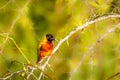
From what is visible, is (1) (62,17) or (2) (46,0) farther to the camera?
(2) (46,0)

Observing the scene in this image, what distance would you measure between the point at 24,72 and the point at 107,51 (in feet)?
15.8

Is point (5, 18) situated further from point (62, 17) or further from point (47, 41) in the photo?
point (47, 41)

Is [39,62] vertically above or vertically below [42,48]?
below

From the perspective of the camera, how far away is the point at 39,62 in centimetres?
499

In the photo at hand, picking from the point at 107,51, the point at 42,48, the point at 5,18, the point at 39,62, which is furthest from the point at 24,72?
the point at 5,18

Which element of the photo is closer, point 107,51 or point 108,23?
point 108,23

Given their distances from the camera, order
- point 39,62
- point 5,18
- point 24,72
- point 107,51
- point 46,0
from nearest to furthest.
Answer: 1. point 24,72
2. point 39,62
3. point 107,51
4. point 5,18
5. point 46,0

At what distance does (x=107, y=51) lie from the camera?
339 inches

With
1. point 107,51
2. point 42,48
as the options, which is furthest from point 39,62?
point 107,51

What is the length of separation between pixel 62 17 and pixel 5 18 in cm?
123

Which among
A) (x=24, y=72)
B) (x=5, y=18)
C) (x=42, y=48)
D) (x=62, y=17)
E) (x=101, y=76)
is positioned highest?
(x=5, y=18)

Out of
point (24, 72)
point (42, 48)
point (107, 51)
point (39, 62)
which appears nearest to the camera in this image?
point (24, 72)

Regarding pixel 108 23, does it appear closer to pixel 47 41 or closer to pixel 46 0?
pixel 47 41

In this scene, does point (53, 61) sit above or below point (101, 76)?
below
